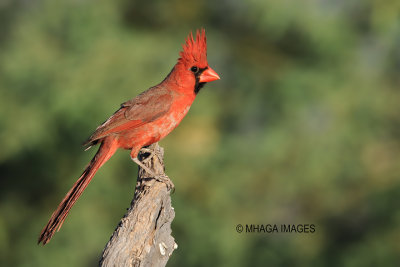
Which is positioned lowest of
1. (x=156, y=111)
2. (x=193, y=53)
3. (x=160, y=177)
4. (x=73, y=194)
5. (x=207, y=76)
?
(x=73, y=194)

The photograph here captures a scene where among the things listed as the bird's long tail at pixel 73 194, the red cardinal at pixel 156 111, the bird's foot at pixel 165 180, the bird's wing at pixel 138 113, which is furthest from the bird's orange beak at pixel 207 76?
the bird's foot at pixel 165 180

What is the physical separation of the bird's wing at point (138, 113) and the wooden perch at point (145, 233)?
61 cm

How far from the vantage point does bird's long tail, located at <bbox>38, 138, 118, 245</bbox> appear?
3.26 m

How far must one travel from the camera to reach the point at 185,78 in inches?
160

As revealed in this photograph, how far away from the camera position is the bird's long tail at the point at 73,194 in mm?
3262

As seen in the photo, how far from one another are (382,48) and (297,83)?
143 cm

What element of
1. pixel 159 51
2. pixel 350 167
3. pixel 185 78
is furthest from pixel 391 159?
pixel 185 78

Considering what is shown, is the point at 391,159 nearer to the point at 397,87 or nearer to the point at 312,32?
the point at 397,87

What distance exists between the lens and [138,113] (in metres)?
4.00

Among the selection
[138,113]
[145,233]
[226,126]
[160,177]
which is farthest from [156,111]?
[226,126]

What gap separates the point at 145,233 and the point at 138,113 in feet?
3.76

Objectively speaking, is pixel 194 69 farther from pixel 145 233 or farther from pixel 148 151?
pixel 145 233

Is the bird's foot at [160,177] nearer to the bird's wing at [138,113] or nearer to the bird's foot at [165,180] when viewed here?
the bird's foot at [165,180]

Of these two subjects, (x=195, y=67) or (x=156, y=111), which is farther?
(x=195, y=67)
